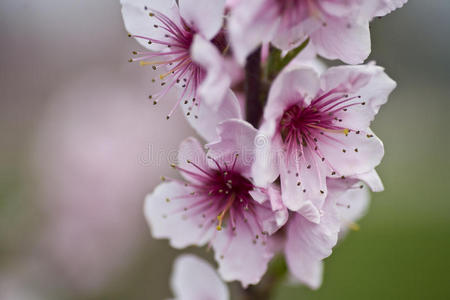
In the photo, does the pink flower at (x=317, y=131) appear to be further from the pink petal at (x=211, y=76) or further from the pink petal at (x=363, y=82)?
the pink petal at (x=211, y=76)

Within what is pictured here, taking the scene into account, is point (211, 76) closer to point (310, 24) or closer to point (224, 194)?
point (310, 24)

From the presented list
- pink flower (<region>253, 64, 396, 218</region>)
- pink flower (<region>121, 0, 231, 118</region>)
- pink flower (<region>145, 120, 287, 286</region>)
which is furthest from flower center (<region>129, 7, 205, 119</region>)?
pink flower (<region>253, 64, 396, 218</region>)

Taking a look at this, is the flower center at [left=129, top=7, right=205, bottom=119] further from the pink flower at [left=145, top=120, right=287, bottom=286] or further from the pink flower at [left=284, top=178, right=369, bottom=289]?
the pink flower at [left=284, top=178, right=369, bottom=289]

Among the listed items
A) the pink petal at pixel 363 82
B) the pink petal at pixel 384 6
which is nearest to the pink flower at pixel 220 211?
the pink petal at pixel 363 82

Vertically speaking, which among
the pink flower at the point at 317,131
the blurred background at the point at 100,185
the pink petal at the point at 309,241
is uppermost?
the pink flower at the point at 317,131

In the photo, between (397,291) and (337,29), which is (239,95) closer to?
(337,29)

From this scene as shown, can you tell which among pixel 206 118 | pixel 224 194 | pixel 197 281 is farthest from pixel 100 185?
pixel 206 118
